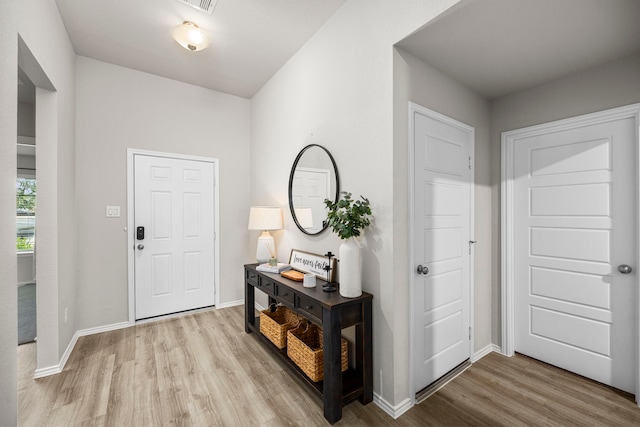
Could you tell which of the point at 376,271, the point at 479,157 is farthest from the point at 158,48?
the point at 479,157

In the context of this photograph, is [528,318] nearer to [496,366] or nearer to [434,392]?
[496,366]

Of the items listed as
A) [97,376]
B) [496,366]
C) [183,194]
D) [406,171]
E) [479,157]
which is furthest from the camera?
[183,194]

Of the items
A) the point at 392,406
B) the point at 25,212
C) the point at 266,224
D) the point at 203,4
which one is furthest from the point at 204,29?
the point at 25,212

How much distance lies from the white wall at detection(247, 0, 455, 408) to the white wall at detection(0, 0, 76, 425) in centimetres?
184

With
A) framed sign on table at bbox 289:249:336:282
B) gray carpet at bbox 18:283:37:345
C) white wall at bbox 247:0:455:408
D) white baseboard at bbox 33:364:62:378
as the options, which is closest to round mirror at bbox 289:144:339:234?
white wall at bbox 247:0:455:408

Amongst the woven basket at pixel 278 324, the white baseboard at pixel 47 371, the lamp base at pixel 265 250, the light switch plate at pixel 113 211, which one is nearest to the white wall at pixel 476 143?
the woven basket at pixel 278 324

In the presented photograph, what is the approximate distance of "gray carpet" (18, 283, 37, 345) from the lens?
111 inches

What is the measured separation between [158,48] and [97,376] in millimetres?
2912

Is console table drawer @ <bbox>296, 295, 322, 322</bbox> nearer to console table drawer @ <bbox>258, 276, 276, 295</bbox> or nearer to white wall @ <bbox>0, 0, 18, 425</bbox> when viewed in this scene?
console table drawer @ <bbox>258, 276, 276, 295</bbox>

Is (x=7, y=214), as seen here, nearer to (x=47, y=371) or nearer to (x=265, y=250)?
(x=47, y=371)

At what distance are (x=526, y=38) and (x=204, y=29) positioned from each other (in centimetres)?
244

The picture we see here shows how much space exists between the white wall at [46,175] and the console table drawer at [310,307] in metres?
1.48

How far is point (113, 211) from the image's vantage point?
10.1 ft

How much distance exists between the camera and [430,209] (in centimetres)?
206
